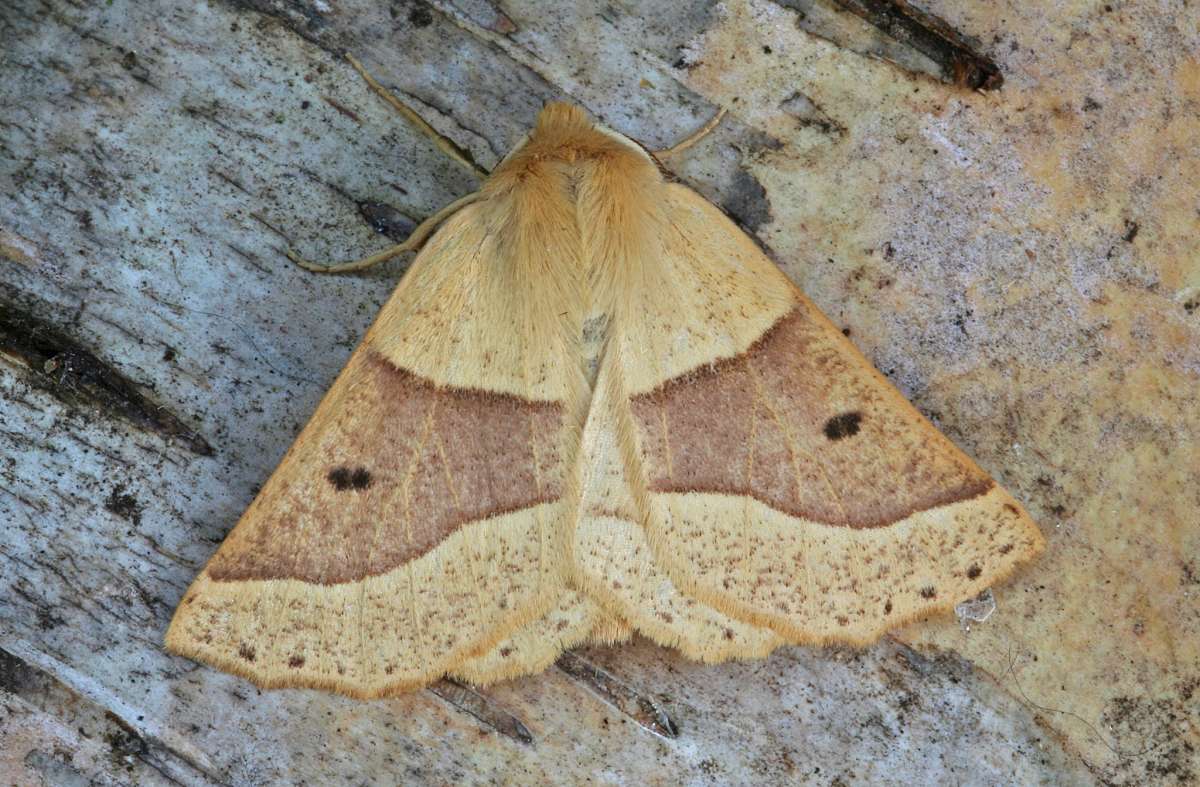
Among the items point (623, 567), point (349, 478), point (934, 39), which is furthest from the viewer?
point (934, 39)

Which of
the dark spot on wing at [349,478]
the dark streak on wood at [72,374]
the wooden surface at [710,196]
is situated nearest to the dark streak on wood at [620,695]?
the wooden surface at [710,196]

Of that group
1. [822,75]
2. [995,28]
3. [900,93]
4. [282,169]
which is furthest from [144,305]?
[995,28]

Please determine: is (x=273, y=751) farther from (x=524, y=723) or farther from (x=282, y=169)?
(x=282, y=169)

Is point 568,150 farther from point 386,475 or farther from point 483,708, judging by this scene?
point 483,708

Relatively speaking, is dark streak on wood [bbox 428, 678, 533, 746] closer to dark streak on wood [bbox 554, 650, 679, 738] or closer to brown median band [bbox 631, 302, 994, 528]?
dark streak on wood [bbox 554, 650, 679, 738]

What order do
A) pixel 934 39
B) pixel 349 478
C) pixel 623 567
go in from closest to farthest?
pixel 349 478 < pixel 623 567 < pixel 934 39

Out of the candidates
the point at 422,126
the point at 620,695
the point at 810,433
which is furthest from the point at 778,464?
the point at 422,126

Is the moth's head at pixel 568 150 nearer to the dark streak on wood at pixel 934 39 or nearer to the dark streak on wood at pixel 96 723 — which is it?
the dark streak on wood at pixel 934 39
